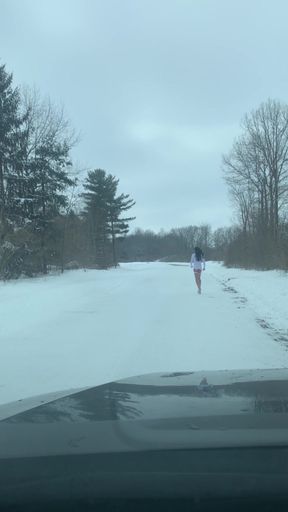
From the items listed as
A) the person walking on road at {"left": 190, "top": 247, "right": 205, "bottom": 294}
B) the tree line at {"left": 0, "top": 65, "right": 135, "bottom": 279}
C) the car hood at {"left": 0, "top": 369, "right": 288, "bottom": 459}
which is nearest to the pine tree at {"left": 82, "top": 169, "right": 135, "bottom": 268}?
the tree line at {"left": 0, "top": 65, "right": 135, "bottom": 279}

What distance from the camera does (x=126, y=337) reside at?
10.9 metres

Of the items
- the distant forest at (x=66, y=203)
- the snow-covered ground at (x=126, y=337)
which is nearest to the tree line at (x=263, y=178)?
the distant forest at (x=66, y=203)

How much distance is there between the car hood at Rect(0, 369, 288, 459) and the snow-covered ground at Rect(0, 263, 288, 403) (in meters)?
3.23

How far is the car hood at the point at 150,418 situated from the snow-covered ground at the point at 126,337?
Result: 323 centimetres

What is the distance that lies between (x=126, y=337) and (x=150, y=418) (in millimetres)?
8165

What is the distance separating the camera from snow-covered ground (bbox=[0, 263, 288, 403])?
25.9ft

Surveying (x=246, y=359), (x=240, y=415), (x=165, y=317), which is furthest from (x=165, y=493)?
(x=165, y=317)

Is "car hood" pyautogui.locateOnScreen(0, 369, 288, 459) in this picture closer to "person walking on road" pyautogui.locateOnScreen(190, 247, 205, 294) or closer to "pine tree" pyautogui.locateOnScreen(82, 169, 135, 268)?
"person walking on road" pyautogui.locateOnScreen(190, 247, 205, 294)

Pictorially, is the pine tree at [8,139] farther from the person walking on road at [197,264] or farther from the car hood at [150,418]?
the car hood at [150,418]

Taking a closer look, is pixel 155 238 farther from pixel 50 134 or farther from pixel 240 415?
pixel 240 415

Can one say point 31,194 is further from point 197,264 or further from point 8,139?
point 197,264

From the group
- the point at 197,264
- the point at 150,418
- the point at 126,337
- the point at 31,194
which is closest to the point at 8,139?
the point at 31,194

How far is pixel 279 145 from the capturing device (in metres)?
46.3

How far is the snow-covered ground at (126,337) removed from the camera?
790 cm
